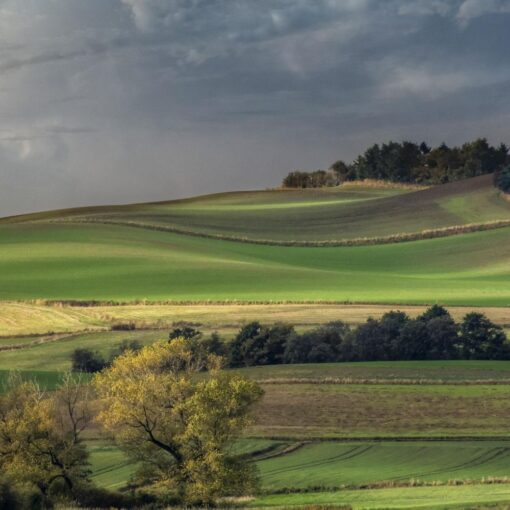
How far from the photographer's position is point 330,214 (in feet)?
451

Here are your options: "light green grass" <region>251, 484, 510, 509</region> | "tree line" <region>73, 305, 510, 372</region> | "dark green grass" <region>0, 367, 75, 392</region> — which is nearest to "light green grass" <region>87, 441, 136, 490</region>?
"light green grass" <region>251, 484, 510, 509</region>

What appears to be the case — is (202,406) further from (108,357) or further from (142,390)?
(108,357)

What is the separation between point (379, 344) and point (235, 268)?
3731cm

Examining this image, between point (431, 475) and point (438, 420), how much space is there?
9691 mm

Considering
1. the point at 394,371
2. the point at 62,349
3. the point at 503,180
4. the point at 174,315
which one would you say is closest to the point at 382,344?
the point at 394,371

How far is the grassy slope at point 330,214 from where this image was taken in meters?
126

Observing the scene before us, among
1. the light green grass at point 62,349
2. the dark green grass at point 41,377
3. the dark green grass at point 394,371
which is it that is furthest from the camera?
the light green grass at point 62,349

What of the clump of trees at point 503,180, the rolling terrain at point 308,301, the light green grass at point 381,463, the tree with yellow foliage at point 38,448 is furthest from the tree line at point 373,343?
the clump of trees at point 503,180

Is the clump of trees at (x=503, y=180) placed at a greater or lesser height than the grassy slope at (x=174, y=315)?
greater

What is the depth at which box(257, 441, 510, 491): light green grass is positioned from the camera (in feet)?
125

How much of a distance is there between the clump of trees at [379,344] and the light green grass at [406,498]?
1117 inches

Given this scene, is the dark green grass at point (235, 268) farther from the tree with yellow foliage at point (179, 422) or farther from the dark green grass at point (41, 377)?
the tree with yellow foliage at point (179, 422)

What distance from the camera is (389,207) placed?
137750mm

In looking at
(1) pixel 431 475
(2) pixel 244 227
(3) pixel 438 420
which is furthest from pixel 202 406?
(2) pixel 244 227
